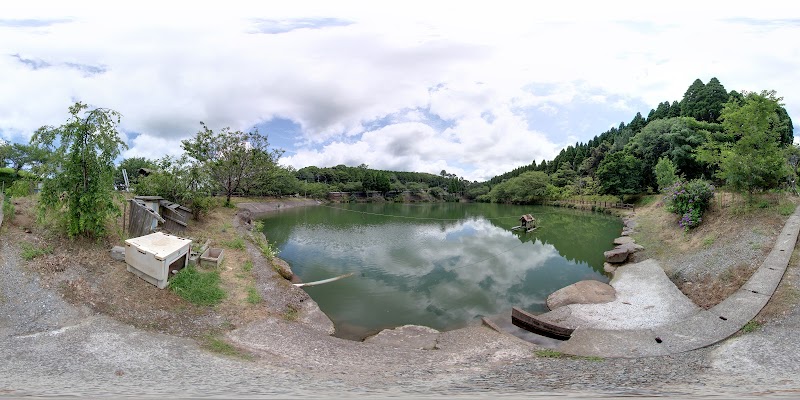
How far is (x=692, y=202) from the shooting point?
55.3 ft

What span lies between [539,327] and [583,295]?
10.7 ft

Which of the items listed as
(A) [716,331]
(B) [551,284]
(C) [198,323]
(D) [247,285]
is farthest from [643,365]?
(D) [247,285]

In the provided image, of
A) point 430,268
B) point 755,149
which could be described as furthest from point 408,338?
point 755,149

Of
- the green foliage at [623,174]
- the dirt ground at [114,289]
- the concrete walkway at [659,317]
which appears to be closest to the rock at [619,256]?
the concrete walkway at [659,317]

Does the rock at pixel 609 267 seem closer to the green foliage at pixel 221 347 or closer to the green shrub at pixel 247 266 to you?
the green shrub at pixel 247 266

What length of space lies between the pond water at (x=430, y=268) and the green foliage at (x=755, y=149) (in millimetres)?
7130

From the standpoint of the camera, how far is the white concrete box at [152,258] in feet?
26.8

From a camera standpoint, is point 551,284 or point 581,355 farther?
point 551,284

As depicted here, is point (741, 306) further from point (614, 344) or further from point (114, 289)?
point (114, 289)

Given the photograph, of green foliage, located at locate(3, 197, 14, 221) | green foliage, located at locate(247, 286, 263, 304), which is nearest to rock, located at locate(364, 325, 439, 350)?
green foliage, located at locate(247, 286, 263, 304)

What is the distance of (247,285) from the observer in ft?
32.7

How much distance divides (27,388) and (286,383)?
116 inches

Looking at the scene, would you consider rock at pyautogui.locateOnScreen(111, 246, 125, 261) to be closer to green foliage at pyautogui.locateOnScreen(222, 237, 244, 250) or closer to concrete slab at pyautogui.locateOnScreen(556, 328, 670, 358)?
green foliage at pyautogui.locateOnScreen(222, 237, 244, 250)

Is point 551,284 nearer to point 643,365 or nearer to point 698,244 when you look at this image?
point 698,244
